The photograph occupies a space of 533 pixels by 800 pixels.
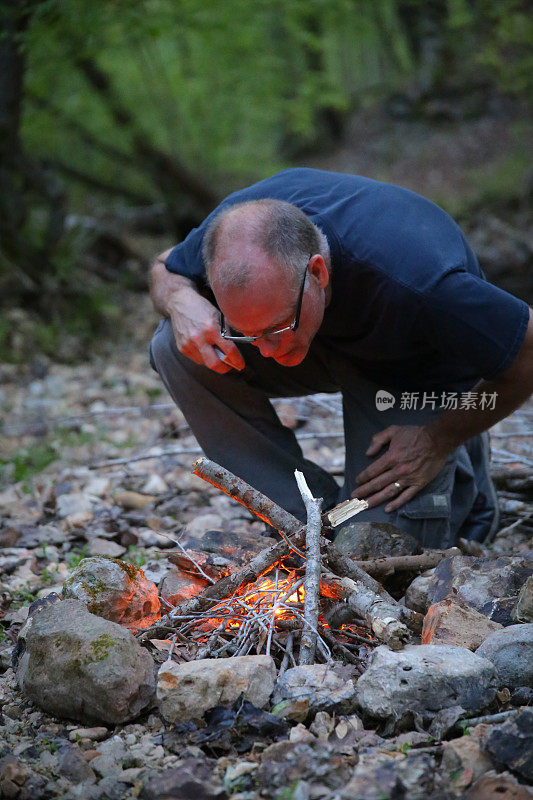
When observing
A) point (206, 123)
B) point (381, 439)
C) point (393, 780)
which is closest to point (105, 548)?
point (381, 439)

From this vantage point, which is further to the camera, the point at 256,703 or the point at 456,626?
the point at 456,626

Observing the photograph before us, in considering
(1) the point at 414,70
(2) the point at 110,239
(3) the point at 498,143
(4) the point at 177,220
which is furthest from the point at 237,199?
(1) the point at 414,70

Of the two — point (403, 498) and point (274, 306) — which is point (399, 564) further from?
point (274, 306)

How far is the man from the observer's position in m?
2.44

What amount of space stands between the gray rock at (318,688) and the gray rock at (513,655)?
0.36 m

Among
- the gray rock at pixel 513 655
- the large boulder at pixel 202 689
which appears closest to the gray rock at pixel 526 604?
the gray rock at pixel 513 655

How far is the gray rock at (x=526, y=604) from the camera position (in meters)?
2.06

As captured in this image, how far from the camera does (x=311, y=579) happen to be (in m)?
2.11

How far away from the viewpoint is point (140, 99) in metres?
8.88

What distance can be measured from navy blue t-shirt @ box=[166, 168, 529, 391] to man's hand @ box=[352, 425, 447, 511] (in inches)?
10.9

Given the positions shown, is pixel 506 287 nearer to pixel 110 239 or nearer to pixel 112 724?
pixel 110 239

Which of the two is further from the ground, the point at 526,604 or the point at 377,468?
the point at 526,604

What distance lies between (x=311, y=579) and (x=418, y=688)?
44 cm

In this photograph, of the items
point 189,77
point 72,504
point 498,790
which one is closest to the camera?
point 498,790
